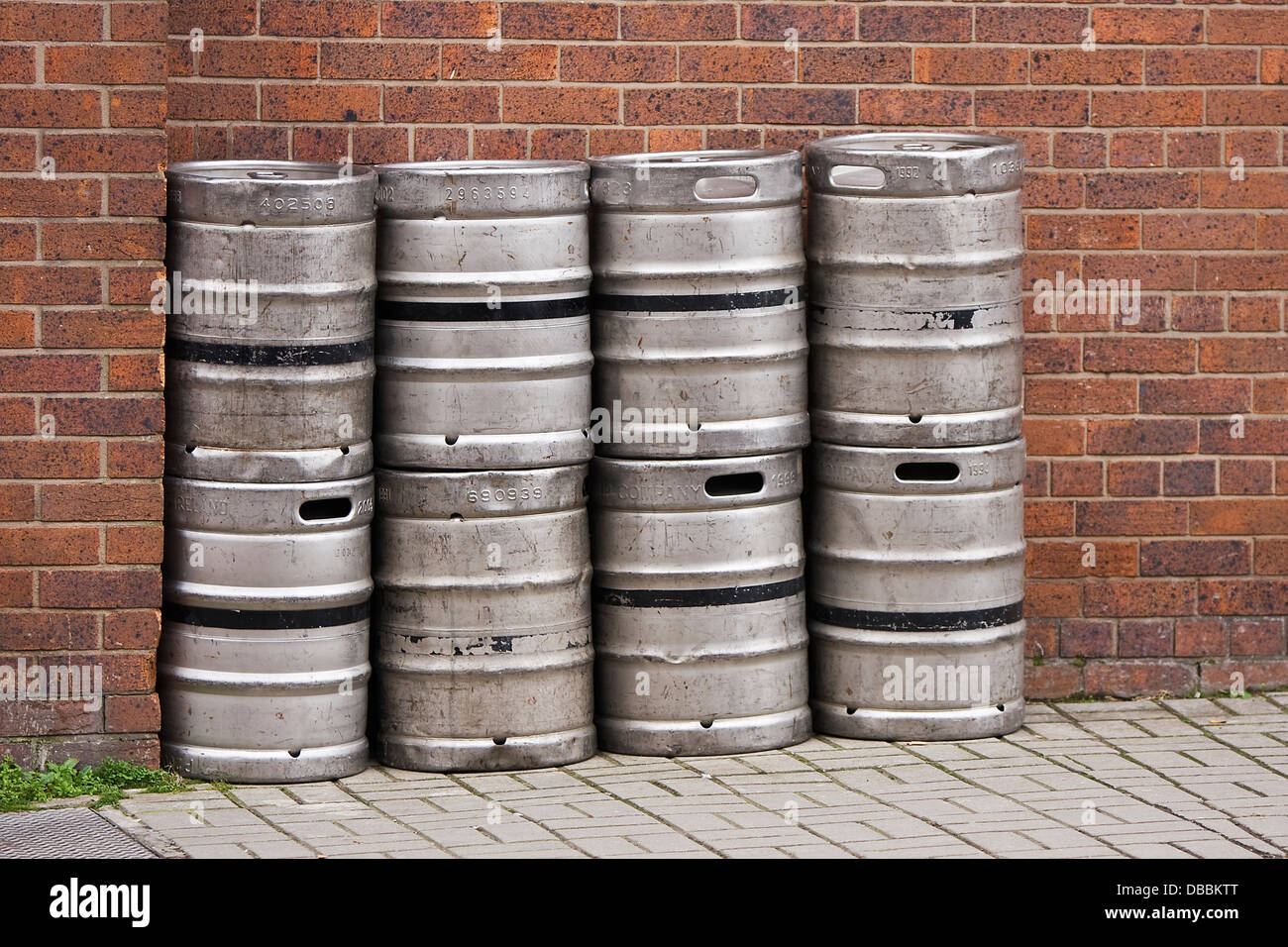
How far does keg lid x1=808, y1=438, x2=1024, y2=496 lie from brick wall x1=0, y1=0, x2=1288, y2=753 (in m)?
0.55

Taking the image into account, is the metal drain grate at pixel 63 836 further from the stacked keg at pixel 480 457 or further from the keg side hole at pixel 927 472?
the keg side hole at pixel 927 472

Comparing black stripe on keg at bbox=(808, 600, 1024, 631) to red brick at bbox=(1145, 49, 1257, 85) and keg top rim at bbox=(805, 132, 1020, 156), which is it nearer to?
keg top rim at bbox=(805, 132, 1020, 156)

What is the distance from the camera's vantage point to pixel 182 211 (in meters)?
6.03

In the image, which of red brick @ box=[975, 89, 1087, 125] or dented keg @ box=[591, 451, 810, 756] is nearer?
dented keg @ box=[591, 451, 810, 756]

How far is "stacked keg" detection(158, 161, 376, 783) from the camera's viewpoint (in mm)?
5984

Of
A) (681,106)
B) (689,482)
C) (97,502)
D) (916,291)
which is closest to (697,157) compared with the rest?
(681,106)

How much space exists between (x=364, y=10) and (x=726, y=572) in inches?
84.0

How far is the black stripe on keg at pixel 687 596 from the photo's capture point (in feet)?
20.9

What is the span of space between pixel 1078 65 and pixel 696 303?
1673 millimetres

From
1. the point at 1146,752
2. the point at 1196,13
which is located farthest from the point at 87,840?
the point at 1196,13

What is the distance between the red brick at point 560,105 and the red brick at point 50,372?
1.62m

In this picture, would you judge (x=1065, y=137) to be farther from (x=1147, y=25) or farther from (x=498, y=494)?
(x=498, y=494)

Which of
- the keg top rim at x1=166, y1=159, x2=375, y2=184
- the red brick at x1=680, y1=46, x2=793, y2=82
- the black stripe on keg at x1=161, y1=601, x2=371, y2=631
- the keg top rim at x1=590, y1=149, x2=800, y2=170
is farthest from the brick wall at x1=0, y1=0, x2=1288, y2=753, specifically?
the black stripe on keg at x1=161, y1=601, x2=371, y2=631

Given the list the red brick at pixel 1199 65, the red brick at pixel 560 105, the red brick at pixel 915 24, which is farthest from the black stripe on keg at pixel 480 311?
the red brick at pixel 1199 65
